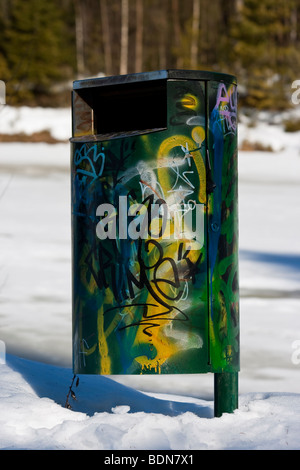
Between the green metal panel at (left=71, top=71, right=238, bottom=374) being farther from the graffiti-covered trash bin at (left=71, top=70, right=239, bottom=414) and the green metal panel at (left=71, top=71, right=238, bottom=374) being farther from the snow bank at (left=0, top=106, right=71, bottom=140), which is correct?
the snow bank at (left=0, top=106, right=71, bottom=140)

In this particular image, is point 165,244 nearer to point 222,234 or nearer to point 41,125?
point 222,234

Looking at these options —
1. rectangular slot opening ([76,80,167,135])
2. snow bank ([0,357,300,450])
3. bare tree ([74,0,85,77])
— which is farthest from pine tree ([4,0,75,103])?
snow bank ([0,357,300,450])

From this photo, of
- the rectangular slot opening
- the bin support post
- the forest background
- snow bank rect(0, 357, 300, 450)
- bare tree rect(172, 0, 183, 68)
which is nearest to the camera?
snow bank rect(0, 357, 300, 450)

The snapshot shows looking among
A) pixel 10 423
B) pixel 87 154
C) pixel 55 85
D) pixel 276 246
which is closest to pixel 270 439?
pixel 10 423

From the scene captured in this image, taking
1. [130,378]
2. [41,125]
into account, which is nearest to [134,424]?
[130,378]

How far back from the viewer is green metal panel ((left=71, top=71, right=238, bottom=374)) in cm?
285

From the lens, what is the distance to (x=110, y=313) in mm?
2900

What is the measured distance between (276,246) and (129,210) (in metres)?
6.16

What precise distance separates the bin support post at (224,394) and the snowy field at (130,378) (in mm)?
57

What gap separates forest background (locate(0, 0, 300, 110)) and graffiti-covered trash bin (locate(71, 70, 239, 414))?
2739 cm

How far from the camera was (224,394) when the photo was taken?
2988 mm

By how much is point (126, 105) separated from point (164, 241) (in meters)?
0.97

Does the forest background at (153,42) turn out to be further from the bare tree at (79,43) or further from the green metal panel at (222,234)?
the green metal panel at (222,234)

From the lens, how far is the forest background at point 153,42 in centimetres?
3291
